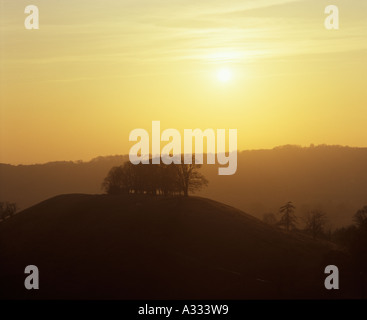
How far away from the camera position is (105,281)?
108 m

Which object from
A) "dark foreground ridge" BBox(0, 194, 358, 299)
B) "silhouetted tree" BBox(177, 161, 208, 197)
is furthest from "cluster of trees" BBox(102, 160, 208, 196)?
"dark foreground ridge" BBox(0, 194, 358, 299)

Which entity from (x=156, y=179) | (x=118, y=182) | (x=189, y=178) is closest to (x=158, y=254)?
(x=189, y=178)

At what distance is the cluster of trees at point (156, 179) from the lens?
5778 inches

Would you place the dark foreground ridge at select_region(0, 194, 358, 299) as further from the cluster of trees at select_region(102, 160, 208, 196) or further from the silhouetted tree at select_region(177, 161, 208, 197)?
the cluster of trees at select_region(102, 160, 208, 196)

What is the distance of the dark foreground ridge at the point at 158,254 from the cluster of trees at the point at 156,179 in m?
5.23

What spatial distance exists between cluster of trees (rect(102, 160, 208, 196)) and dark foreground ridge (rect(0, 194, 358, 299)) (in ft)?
17.1

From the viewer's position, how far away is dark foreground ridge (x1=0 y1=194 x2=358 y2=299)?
10350 cm

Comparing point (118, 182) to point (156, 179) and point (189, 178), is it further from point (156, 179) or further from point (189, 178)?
point (189, 178)

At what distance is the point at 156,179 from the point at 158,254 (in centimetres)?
4287

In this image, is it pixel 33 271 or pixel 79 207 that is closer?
pixel 33 271
